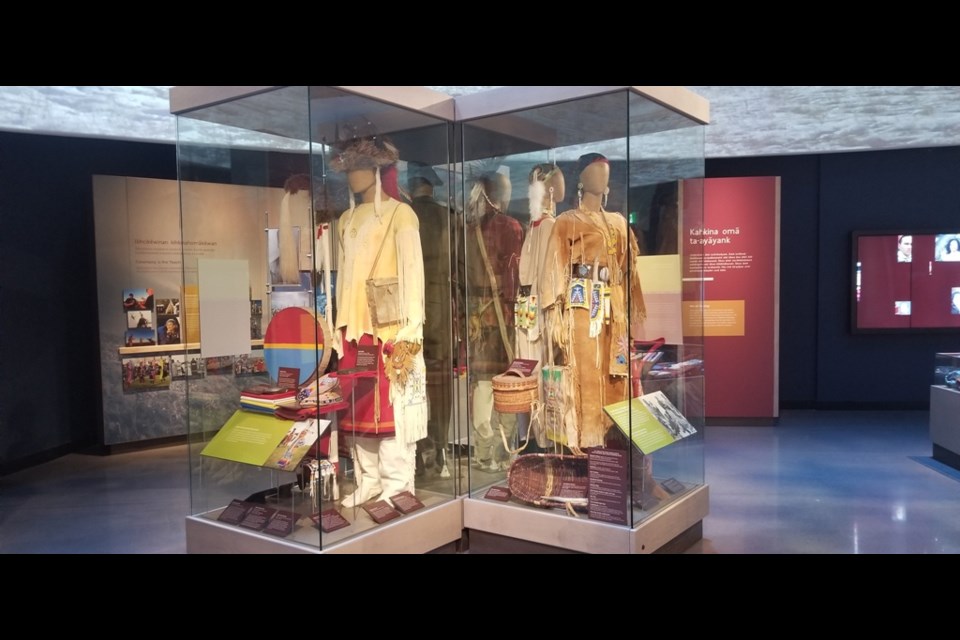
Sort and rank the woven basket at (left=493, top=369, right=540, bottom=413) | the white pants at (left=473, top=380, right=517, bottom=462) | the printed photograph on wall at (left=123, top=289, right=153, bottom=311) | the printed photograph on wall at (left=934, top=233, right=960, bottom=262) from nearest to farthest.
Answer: the woven basket at (left=493, top=369, right=540, bottom=413)
the white pants at (left=473, top=380, right=517, bottom=462)
the printed photograph on wall at (left=123, top=289, right=153, bottom=311)
the printed photograph on wall at (left=934, top=233, right=960, bottom=262)

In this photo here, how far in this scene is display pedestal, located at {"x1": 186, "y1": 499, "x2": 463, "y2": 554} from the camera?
3.33 meters

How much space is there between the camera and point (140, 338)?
272 inches

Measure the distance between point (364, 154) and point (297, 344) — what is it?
98 centimetres

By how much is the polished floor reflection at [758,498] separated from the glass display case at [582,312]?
29.6 inches

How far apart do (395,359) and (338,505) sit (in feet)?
2.45

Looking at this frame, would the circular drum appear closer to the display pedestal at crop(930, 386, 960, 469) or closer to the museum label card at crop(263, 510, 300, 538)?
the museum label card at crop(263, 510, 300, 538)

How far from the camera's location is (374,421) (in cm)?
374

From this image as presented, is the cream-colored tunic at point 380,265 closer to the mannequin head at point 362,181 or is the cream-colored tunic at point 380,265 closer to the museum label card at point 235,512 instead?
the mannequin head at point 362,181

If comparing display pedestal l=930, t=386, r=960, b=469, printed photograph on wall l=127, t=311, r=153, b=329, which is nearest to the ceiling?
printed photograph on wall l=127, t=311, r=153, b=329

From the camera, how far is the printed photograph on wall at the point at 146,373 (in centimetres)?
685

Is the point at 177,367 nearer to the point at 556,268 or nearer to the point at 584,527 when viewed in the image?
the point at 556,268

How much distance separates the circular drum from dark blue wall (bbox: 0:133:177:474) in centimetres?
411

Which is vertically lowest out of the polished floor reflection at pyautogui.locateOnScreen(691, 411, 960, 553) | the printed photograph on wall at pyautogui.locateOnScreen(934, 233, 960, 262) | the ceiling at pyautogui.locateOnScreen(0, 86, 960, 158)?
the polished floor reflection at pyautogui.locateOnScreen(691, 411, 960, 553)

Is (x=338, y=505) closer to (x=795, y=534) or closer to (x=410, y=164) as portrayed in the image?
(x=410, y=164)
